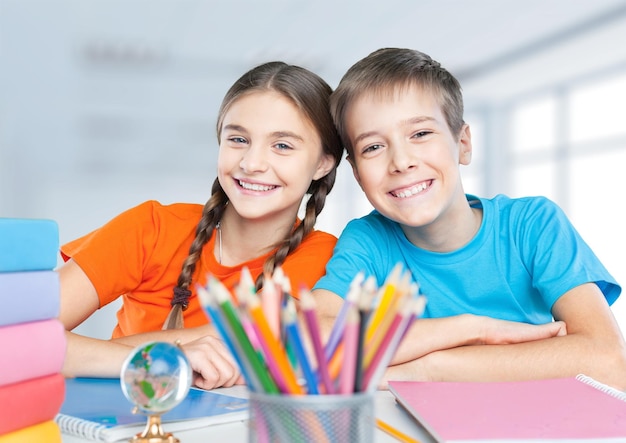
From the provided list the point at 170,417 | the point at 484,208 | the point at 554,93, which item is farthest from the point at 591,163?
the point at 170,417

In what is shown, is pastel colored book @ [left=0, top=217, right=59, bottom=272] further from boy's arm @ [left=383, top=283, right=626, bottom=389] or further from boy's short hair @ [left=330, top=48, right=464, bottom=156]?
boy's short hair @ [left=330, top=48, right=464, bottom=156]

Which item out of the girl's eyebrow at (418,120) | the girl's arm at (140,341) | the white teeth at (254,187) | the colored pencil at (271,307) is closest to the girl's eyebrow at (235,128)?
the white teeth at (254,187)

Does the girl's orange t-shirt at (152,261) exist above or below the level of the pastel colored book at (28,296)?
below

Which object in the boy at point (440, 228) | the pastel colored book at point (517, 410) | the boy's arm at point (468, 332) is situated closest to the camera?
the pastel colored book at point (517, 410)

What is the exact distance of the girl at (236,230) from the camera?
4.52 ft

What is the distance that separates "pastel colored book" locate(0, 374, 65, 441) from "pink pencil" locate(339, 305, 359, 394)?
248 millimetres

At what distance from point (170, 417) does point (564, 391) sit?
451 millimetres

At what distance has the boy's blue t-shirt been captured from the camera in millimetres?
1291

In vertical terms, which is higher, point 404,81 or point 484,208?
point 404,81

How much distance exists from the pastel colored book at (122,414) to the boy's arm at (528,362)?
0.28m

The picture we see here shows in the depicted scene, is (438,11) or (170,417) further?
(438,11)

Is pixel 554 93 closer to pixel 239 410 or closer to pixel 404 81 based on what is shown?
pixel 404 81

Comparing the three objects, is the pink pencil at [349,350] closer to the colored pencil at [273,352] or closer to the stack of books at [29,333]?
the colored pencil at [273,352]

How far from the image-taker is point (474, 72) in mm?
6871
